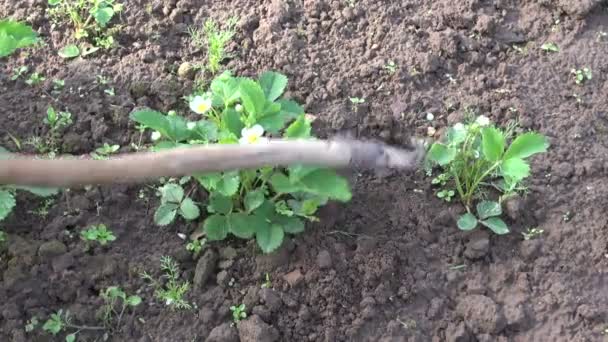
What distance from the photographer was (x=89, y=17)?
125 inches

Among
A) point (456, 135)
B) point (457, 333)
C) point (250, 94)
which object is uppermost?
point (250, 94)

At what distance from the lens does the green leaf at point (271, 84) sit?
265cm

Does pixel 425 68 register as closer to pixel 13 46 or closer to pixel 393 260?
pixel 393 260

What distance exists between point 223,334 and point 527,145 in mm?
1177

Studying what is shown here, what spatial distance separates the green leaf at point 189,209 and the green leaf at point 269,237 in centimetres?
22

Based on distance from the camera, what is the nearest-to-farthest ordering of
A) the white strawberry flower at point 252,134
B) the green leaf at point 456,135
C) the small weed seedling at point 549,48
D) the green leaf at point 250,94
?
the white strawberry flower at point 252,134 → the green leaf at point 250,94 → the green leaf at point 456,135 → the small weed seedling at point 549,48

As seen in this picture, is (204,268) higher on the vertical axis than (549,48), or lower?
lower

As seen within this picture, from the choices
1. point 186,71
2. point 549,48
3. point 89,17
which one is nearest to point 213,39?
point 186,71

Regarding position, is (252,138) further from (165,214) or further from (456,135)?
(456,135)

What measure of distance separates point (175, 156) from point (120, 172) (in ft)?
0.43

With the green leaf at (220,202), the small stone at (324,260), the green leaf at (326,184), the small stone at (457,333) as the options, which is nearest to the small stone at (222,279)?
the green leaf at (220,202)

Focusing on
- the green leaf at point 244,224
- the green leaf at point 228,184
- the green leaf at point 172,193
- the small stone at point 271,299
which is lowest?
the small stone at point 271,299

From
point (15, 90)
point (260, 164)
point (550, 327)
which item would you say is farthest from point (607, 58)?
point (15, 90)

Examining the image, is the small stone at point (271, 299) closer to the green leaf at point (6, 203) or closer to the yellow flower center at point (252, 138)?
the yellow flower center at point (252, 138)
